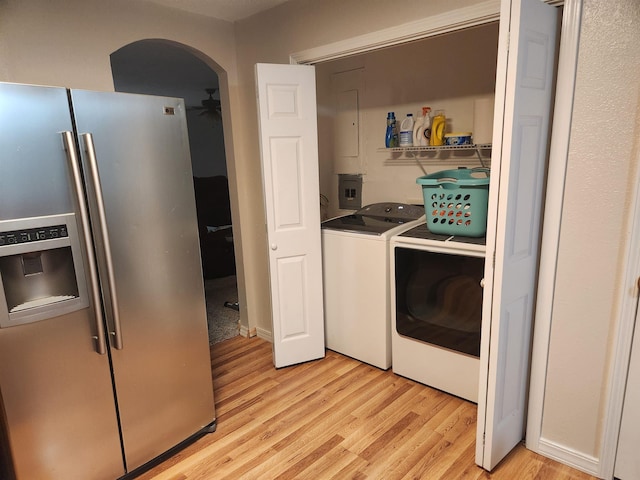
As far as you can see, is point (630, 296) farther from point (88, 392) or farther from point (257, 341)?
point (257, 341)

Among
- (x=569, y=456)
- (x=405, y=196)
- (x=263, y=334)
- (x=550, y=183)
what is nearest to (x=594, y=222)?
(x=550, y=183)

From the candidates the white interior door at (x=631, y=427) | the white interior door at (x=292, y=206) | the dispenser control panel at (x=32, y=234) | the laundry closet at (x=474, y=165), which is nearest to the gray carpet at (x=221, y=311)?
the white interior door at (x=292, y=206)

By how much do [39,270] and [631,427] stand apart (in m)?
2.47

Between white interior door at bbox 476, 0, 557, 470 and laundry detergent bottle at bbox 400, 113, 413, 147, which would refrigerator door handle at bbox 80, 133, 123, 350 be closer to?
white interior door at bbox 476, 0, 557, 470

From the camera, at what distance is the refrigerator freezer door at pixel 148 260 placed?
1.67 meters

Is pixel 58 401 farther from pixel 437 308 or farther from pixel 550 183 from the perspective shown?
pixel 550 183

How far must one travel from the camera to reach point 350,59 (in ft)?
10.8

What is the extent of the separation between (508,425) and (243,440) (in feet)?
4.31

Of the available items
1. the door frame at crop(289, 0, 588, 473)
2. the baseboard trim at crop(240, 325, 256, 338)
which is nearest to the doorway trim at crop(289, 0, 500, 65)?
the door frame at crop(289, 0, 588, 473)

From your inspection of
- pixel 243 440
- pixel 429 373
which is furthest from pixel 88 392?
pixel 429 373

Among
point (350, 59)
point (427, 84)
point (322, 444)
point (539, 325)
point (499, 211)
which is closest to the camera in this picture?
point (499, 211)

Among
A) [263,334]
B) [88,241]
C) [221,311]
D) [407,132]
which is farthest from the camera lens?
[221,311]

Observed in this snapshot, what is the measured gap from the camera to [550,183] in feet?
5.70

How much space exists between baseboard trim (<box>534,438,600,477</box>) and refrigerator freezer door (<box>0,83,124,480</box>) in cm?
201
